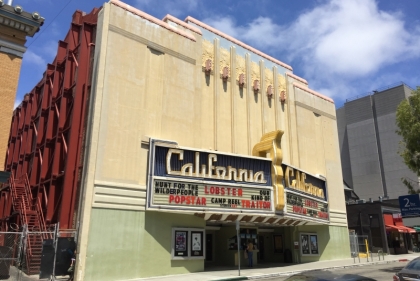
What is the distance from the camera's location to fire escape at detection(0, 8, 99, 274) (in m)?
21.1

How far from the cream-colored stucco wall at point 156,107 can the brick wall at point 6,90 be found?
487 cm

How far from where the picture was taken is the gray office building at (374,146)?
64125 mm

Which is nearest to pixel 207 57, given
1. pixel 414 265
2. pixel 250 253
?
pixel 250 253

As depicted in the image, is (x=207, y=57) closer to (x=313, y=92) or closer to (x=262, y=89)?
(x=262, y=89)

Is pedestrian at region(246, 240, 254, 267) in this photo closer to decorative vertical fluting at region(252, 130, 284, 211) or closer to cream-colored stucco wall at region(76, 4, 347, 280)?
decorative vertical fluting at region(252, 130, 284, 211)

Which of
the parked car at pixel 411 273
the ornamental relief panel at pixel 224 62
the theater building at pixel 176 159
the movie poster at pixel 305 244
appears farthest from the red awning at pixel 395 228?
the parked car at pixel 411 273

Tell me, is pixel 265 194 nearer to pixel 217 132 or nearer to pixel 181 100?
pixel 217 132

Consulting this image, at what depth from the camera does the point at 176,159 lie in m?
21.5

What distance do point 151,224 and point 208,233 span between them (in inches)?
303

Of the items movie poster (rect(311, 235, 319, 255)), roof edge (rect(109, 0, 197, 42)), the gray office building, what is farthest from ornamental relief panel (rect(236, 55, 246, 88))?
the gray office building

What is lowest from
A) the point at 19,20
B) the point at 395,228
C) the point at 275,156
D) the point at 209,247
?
the point at 209,247

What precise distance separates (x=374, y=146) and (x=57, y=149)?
59284 millimetres

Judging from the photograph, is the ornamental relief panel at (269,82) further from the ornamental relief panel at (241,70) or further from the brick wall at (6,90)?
the brick wall at (6,90)

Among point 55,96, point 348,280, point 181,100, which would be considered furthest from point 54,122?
point 348,280
